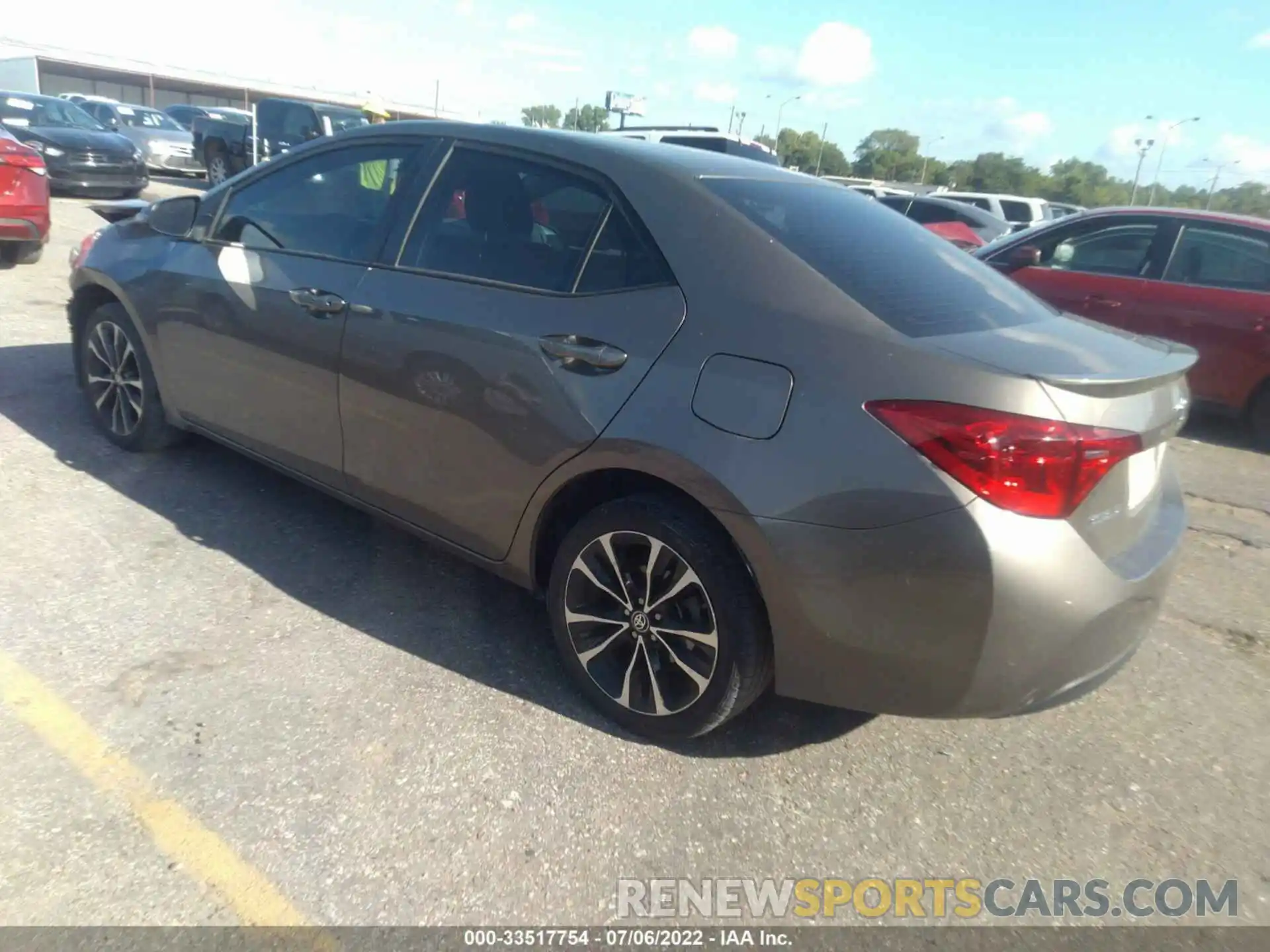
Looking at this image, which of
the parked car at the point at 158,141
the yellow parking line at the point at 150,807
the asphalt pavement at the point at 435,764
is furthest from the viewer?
the parked car at the point at 158,141

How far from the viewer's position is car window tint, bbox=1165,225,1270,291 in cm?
664

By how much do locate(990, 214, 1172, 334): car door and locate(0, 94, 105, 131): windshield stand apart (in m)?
14.0

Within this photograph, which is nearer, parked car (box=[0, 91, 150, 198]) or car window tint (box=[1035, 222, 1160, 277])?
Result: car window tint (box=[1035, 222, 1160, 277])

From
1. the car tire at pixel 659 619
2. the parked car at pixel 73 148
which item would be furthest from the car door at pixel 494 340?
the parked car at pixel 73 148

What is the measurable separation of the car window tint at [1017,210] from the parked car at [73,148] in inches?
583

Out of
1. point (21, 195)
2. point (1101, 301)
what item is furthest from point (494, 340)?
point (21, 195)

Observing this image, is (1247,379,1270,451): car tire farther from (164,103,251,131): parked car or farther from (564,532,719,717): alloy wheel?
(164,103,251,131): parked car

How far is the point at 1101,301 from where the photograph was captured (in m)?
7.10

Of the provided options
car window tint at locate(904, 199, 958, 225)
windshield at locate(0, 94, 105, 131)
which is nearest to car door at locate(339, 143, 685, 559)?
car window tint at locate(904, 199, 958, 225)

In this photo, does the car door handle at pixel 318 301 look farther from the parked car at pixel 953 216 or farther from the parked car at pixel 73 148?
the parked car at pixel 73 148

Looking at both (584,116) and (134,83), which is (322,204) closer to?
(584,116)

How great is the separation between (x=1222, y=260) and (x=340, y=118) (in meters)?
16.0

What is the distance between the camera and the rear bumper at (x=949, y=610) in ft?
7.42

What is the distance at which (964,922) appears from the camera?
2328 mm
